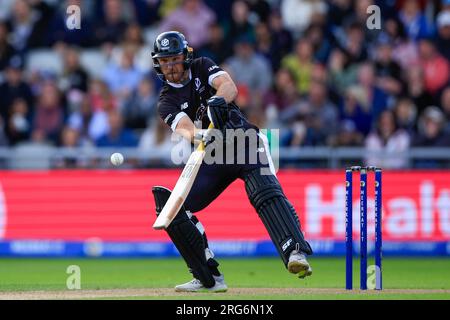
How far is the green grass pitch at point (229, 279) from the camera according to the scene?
942 cm

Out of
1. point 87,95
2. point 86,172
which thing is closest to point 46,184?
point 86,172

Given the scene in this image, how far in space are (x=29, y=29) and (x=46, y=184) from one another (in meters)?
3.97

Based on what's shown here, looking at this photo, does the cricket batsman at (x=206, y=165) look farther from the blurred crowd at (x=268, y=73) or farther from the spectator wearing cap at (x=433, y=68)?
the spectator wearing cap at (x=433, y=68)

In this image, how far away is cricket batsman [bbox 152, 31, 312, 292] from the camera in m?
9.32

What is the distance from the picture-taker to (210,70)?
9859mm

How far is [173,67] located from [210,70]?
1.16 feet

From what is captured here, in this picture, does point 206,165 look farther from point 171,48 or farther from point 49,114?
point 49,114

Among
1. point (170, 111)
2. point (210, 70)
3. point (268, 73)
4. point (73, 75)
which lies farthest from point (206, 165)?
point (73, 75)

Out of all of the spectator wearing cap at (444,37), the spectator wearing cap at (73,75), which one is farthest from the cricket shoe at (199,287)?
the spectator wearing cap at (444,37)

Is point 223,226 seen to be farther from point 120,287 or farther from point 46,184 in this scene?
point 120,287

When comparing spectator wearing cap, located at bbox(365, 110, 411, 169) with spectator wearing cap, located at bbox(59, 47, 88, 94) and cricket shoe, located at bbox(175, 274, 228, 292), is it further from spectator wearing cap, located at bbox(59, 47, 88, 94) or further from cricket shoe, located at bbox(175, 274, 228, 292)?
cricket shoe, located at bbox(175, 274, 228, 292)

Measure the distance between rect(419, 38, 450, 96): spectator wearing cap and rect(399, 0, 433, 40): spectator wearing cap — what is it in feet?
1.87

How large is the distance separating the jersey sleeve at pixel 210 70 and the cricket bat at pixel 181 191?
0.52 meters

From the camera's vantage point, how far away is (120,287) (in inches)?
412
